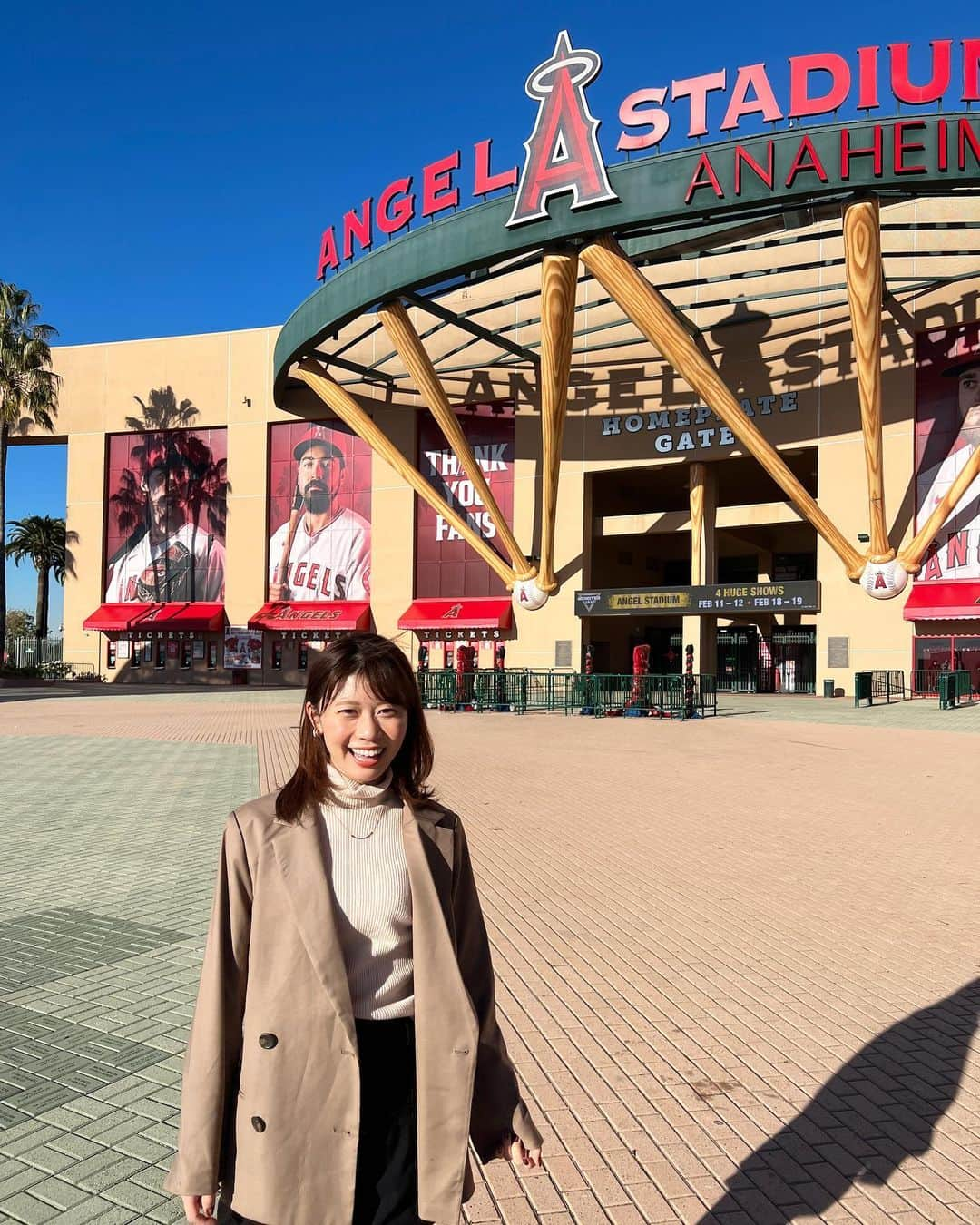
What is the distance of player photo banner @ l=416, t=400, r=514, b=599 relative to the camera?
42.3 metres

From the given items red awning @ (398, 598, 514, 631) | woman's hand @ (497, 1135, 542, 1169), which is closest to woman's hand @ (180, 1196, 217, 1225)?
woman's hand @ (497, 1135, 542, 1169)

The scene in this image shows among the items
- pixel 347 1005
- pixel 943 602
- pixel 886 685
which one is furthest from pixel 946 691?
pixel 347 1005

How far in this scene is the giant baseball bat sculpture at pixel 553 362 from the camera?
29.6 m

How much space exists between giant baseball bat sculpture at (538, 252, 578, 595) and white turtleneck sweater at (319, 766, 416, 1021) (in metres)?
29.3

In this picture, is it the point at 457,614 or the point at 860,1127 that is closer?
the point at 860,1127

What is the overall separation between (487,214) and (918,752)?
2048 cm

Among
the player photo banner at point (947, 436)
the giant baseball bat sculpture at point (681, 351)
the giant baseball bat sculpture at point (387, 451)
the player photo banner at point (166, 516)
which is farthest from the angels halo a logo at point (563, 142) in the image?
the player photo banner at point (166, 516)

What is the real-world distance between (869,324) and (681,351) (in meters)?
5.39

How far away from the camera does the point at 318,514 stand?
45750 millimetres

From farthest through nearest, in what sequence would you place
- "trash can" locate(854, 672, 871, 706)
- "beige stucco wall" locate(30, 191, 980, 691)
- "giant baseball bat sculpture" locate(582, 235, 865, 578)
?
"beige stucco wall" locate(30, 191, 980, 691) → "trash can" locate(854, 672, 871, 706) → "giant baseball bat sculpture" locate(582, 235, 865, 578)

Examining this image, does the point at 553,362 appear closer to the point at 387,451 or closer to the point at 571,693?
the point at 387,451

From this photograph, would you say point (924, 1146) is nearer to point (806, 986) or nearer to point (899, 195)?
point (806, 986)

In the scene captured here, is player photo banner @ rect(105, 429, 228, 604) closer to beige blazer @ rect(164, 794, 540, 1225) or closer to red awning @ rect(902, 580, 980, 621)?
red awning @ rect(902, 580, 980, 621)

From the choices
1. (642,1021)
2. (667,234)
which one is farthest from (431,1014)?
(667,234)
